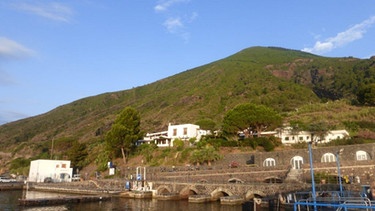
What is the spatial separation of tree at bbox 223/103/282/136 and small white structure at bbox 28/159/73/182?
4090 cm

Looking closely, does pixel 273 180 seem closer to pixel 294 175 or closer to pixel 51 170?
pixel 294 175

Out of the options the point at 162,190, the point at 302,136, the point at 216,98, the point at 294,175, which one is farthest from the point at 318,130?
the point at 216,98

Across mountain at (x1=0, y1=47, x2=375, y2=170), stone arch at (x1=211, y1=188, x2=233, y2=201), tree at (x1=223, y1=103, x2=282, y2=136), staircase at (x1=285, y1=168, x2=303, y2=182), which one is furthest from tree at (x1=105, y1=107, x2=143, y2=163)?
staircase at (x1=285, y1=168, x2=303, y2=182)

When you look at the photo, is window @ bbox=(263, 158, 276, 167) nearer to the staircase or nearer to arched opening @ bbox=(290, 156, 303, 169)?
arched opening @ bbox=(290, 156, 303, 169)

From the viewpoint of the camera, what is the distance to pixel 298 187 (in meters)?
32.0

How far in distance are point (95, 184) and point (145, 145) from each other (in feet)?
61.6

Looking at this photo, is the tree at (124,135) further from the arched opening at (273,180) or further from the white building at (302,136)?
the arched opening at (273,180)

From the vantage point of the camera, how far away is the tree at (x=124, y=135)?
70750mm

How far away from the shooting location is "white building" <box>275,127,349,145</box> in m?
Result: 59.5

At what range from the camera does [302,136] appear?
63875 millimetres

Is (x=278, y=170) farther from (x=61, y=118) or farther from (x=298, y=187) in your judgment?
(x=61, y=118)

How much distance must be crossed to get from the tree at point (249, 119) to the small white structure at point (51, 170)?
4090 cm

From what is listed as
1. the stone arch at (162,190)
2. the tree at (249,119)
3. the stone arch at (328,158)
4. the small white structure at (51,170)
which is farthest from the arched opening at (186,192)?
the small white structure at (51,170)

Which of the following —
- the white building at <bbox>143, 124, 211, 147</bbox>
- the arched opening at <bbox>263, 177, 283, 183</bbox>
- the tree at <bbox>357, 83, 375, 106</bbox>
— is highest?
the tree at <bbox>357, 83, 375, 106</bbox>
